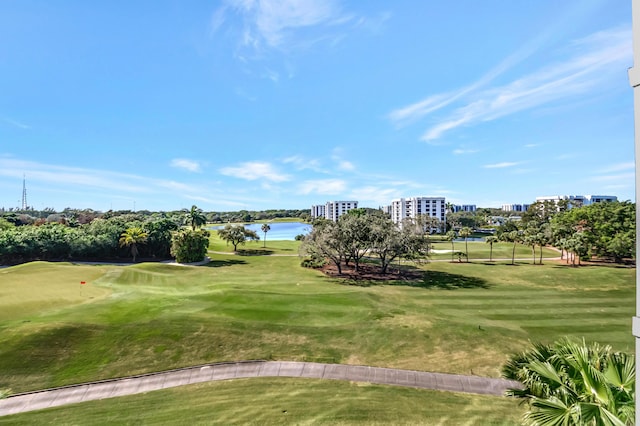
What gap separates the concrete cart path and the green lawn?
68 centimetres

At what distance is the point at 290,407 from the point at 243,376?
454 centimetres

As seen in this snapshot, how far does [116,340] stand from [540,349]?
22.4 m

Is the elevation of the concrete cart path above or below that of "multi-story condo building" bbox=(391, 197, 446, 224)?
below

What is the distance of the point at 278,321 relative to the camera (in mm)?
23219

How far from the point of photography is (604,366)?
6598mm

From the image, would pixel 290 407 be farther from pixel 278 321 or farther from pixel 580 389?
pixel 580 389

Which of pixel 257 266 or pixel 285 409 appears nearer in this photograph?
pixel 285 409

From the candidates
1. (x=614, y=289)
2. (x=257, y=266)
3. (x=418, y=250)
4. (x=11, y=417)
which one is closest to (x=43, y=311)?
(x=11, y=417)

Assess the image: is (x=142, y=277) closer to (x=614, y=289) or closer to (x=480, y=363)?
(x=480, y=363)

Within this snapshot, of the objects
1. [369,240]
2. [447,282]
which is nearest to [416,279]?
[447,282]

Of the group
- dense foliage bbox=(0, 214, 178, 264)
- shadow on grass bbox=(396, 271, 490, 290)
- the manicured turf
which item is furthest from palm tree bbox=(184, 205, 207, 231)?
the manicured turf

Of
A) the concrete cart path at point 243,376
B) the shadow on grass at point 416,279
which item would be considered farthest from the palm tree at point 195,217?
the concrete cart path at point 243,376

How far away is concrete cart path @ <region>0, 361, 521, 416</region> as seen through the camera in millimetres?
15023

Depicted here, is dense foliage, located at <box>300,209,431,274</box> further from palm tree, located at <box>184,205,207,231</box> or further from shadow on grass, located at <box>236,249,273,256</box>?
palm tree, located at <box>184,205,207,231</box>
